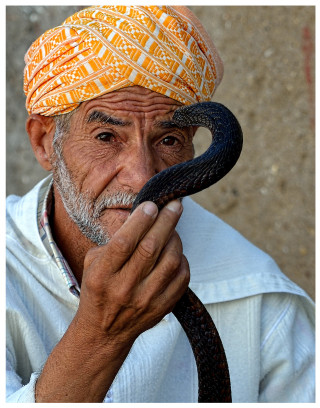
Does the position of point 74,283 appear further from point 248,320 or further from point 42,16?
point 42,16

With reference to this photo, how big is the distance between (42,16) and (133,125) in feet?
9.55

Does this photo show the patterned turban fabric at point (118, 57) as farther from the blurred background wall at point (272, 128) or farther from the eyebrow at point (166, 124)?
the blurred background wall at point (272, 128)

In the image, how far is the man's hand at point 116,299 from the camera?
4.95ft

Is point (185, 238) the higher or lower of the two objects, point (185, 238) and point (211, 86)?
the lower

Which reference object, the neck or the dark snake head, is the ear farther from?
the dark snake head

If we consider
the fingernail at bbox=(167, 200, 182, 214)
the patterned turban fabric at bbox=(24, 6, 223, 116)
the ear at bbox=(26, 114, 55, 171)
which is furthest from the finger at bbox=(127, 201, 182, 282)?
the ear at bbox=(26, 114, 55, 171)

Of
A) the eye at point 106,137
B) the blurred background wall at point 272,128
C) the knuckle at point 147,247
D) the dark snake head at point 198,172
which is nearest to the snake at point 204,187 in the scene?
the dark snake head at point 198,172

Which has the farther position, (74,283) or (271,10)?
(271,10)

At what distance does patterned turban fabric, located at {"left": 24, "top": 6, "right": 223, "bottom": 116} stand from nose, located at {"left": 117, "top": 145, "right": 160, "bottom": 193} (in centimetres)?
22

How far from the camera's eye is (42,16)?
4617 millimetres

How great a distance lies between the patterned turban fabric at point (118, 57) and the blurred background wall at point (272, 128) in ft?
4.68

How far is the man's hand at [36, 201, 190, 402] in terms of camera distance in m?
1.51

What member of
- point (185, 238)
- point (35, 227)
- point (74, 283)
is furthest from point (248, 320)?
point (35, 227)

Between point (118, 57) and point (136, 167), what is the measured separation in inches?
14.7
